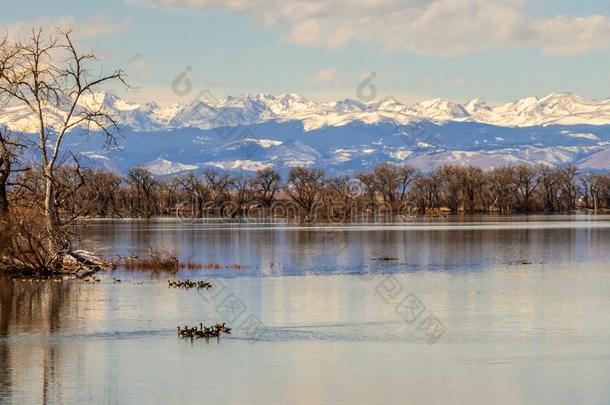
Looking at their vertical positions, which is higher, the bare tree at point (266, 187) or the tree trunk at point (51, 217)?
the bare tree at point (266, 187)

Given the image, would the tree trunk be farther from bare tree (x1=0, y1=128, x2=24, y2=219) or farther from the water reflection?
the water reflection

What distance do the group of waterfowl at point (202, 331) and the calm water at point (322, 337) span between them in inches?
11.2

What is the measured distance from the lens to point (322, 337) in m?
24.8

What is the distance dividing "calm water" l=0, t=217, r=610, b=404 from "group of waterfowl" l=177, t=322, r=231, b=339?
0.28 m

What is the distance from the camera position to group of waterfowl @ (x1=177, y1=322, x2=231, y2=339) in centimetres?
2483

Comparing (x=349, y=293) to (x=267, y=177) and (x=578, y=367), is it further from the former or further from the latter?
(x=267, y=177)

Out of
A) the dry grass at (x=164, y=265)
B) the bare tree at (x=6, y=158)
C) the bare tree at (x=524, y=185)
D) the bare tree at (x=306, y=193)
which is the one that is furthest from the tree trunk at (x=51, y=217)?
the bare tree at (x=524, y=185)

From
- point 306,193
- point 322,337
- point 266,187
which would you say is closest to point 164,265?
point 322,337

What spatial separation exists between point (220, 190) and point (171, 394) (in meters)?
144

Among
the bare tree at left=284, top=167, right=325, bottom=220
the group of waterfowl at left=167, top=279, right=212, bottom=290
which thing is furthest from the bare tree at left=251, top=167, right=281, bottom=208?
the group of waterfowl at left=167, top=279, right=212, bottom=290

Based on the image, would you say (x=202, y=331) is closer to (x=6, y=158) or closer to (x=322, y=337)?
(x=322, y=337)

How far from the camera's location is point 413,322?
2728 centimetres

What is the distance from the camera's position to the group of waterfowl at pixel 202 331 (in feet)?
81.5

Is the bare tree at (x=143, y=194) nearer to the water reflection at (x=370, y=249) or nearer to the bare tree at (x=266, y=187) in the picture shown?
the bare tree at (x=266, y=187)
